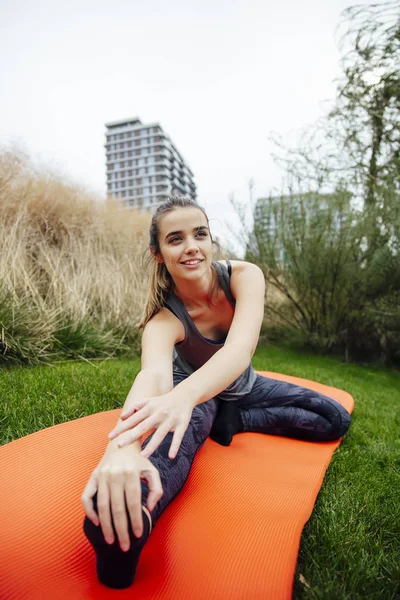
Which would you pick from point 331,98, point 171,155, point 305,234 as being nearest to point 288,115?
point 331,98

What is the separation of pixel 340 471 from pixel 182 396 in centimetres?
122

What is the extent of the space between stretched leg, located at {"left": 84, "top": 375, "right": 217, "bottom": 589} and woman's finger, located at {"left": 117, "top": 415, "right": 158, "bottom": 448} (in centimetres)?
13

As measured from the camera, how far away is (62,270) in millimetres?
4141

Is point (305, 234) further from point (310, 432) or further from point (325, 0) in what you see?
point (310, 432)

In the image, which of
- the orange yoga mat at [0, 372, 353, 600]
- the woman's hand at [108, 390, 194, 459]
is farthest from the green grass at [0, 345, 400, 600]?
the woman's hand at [108, 390, 194, 459]

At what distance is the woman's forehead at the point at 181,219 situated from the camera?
1460mm

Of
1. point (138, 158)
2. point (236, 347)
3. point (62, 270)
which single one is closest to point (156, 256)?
point (236, 347)

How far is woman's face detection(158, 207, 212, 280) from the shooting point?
1458mm

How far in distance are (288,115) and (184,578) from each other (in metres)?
7.42

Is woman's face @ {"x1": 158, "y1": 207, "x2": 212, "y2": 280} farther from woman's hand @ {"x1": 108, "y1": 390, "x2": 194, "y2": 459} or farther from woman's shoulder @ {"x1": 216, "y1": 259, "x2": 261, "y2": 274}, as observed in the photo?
woman's hand @ {"x1": 108, "y1": 390, "x2": 194, "y2": 459}

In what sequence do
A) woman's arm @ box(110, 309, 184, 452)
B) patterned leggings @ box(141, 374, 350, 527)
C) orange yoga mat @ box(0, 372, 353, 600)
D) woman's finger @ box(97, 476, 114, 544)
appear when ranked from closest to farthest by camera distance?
woman's finger @ box(97, 476, 114, 544)
orange yoga mat @ box(0, 372, 353, 600)
woman's arm @ box(110, 309, 184, 452)
patterned leggings @ box(141, 374, 350, 527)

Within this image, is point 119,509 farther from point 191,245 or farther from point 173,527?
point 191,245

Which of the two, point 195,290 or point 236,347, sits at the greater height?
point 195,290

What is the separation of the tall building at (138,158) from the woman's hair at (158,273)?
55.4 metres
